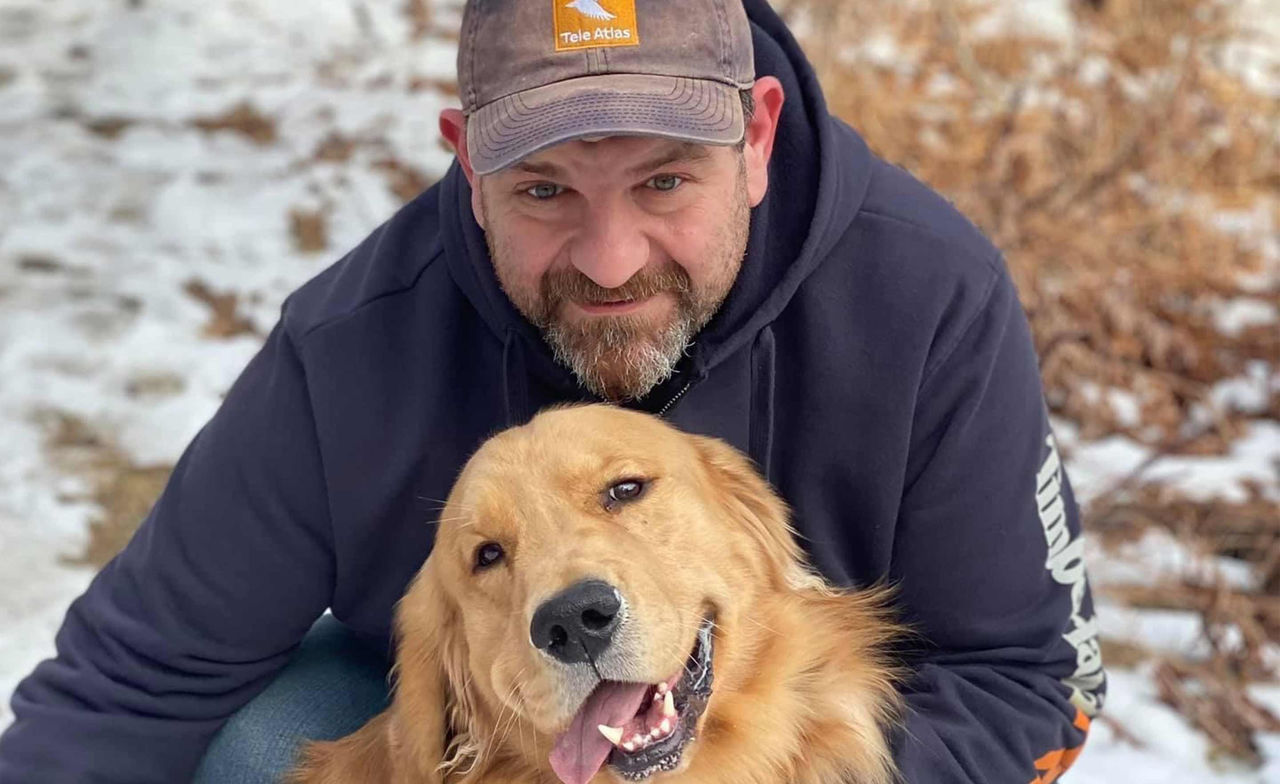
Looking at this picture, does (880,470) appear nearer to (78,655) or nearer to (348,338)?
(348,338)

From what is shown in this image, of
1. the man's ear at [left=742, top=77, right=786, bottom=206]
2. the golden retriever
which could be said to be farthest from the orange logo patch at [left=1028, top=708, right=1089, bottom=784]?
the man's ear at [left=742, top=77, right=786, bottom=206]

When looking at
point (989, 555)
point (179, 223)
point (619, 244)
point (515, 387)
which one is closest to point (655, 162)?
point (619, 244)

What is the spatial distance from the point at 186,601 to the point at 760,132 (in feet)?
4.60

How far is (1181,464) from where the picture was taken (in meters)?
4.62

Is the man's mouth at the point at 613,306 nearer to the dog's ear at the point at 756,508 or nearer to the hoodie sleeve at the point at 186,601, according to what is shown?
the dog's ear at the point at 756,508

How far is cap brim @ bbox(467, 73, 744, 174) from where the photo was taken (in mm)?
2357

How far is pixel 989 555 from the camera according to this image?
8.43ft

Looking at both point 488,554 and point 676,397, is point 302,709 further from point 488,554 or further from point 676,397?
point 676,397

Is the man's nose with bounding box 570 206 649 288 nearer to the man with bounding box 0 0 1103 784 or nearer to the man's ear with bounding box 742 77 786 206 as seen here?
the man with bounding box 0 0 1103 784

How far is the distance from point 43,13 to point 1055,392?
604 centimetres

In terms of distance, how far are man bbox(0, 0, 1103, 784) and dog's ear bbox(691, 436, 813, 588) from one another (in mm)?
94

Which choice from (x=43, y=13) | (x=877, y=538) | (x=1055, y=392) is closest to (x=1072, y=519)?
(x=877, y=538)

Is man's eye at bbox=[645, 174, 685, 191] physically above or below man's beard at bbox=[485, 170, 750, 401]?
above

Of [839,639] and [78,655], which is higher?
[839,639]
